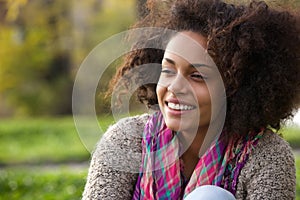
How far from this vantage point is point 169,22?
306 centimetres

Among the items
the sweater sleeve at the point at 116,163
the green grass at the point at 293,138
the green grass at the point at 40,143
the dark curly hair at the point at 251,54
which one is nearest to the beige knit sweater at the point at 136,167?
the sweater sleeve at the point at 116,163

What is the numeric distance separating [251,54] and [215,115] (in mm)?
294

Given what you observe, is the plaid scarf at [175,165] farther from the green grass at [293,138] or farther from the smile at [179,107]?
the green grass at [293,138]

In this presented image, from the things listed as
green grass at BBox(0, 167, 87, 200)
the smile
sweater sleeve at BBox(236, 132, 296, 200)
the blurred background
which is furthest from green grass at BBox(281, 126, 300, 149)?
the smile

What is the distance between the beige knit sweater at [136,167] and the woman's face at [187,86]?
0.78 feet

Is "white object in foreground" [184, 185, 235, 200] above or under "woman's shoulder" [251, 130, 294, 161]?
under

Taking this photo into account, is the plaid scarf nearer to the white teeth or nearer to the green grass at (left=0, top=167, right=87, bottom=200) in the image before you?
the white teeth

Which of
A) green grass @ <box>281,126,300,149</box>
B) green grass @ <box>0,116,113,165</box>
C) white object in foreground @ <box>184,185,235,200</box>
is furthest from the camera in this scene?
green grass @ <box>281,126,300,149</box>

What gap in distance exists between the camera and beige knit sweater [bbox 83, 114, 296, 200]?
2797mm

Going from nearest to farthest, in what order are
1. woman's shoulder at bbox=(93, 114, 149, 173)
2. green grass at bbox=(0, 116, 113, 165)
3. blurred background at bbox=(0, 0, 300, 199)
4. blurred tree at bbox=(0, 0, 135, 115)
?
woman's shoulder at bbox=(93, 114, 149, 173)
green grass at bbox=(0, 116, 113, 165)
blurred background at bbox=(0, 0, 300, 199)
blurred tree at bbox=(0, 0, 135, 115)

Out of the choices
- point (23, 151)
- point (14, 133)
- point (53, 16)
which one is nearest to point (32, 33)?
point (53, 16)

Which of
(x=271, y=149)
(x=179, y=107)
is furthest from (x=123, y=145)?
(x=271, y=149)

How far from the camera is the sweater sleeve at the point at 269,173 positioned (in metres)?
2.78

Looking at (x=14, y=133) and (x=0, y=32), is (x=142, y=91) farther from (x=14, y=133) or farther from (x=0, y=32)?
(x=0, y=32)
